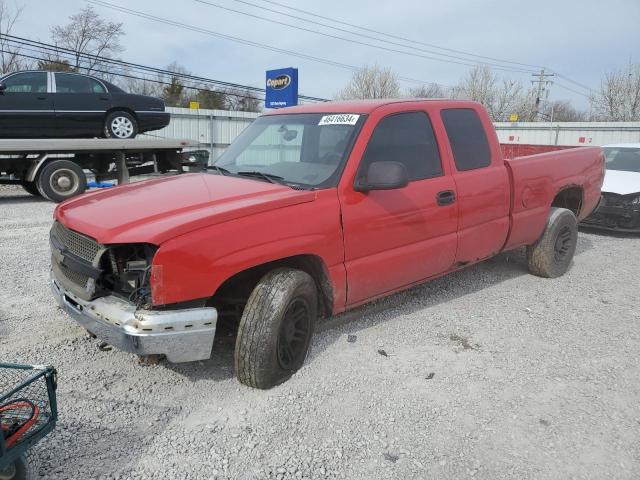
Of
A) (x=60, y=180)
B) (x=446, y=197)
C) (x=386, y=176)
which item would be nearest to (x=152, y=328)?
(x=386, y=176)

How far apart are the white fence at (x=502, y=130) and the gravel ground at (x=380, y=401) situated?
910 cm

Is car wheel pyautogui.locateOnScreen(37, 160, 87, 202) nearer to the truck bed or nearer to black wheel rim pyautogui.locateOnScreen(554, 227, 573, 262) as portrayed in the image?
the truck bed

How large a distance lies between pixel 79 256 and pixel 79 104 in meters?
9.59

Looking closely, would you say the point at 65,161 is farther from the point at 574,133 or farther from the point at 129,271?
the point at 574,133

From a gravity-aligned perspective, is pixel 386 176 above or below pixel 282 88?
below

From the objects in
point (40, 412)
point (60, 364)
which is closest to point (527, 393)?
point (40, 412)

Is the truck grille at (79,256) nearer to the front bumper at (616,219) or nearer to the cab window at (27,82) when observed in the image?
the front bumper at (616,219)

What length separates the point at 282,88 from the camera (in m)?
16.8

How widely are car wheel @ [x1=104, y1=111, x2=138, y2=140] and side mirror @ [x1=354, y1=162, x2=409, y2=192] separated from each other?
9.65 metres

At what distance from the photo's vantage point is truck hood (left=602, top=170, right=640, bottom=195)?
26.4 feet

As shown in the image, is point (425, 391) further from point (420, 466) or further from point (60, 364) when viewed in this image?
point (60, 364)

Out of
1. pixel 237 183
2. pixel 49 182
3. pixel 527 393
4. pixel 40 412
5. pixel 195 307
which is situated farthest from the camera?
pixel 49 182

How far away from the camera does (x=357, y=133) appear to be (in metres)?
3.70

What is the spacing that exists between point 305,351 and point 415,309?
154 centimetres
